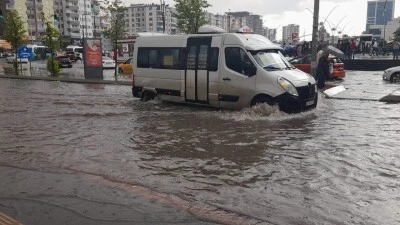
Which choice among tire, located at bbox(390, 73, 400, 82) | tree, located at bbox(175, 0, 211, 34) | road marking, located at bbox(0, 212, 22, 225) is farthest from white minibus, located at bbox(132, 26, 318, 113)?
tree, located at bbox(175, 0, 211, 34)

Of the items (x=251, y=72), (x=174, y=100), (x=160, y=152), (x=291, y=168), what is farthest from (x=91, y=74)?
(x=291, y=168)

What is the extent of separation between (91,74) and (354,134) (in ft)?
64.5

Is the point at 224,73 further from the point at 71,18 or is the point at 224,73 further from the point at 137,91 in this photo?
the point at 71,18

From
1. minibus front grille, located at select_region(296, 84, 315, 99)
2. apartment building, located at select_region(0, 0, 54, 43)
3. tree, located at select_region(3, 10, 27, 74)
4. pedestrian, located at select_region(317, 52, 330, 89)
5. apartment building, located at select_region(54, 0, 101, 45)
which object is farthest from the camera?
apartment building, located at select_region(54, 0, 101, 45)

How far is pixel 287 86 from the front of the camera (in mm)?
10570

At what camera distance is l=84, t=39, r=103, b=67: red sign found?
24625 millimetres

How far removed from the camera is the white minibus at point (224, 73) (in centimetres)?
1085

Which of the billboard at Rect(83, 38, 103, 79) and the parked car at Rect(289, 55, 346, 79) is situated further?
the billboard at Rect(83, 38, 103, 79)

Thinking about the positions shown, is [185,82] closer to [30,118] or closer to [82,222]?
[30,118]

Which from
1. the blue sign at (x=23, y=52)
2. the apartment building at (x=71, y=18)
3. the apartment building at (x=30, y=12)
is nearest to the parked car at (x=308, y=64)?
the blue sign at (x=23, y=52)

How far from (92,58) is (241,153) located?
19.5 m

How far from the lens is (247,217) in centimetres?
454

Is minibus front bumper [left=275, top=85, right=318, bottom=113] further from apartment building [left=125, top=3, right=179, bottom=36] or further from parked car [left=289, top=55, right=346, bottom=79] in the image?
apartment building [left=125, top=3, right=179, bottom=36]

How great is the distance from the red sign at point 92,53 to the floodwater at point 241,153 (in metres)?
11.6
